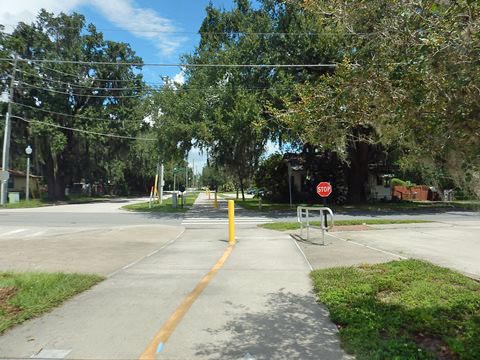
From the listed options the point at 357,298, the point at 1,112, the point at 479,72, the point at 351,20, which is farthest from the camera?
the point at 1,112

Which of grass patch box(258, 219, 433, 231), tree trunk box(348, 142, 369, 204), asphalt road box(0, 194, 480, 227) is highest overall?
tree trunk box(348, 142, 369, 204)

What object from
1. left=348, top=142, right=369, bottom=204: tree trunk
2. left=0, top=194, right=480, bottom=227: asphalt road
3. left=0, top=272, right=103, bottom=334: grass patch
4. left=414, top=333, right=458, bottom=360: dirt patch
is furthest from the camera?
left=348, top=142, right=369, bottom=204: tree trunk

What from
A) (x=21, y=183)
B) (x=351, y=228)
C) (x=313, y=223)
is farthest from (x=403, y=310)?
(x=21, y=183)

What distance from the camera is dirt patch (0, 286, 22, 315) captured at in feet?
19.4

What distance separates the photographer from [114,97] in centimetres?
4778

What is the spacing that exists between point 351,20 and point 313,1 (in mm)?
562

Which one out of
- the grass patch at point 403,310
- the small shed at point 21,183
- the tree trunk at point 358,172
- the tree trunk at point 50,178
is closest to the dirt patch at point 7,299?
the grass patch at point 403,310

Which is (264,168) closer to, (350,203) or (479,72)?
(350,203)

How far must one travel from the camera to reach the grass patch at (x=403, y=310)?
14.8 ft

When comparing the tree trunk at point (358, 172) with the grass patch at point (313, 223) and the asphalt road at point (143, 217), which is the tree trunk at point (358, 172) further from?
the grass patch at point (313, 223)

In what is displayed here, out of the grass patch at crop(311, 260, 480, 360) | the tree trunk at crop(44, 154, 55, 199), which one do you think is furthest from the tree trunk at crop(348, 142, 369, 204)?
the tree trunk at crop(44, 154, 55, 199)

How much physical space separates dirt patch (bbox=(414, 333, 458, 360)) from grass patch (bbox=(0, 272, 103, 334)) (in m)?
4.34

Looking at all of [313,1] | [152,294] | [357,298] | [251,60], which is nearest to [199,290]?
[152,294]

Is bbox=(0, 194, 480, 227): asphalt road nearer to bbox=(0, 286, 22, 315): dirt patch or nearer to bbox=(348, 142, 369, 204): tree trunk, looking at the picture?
bbox=(348, 142, 369, 204): tree trunk
